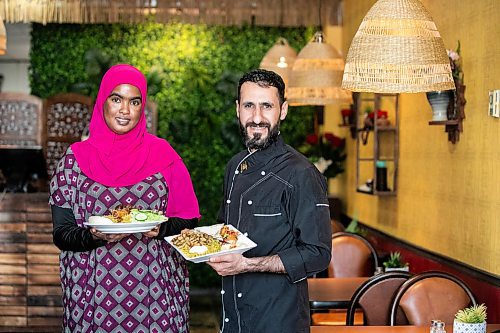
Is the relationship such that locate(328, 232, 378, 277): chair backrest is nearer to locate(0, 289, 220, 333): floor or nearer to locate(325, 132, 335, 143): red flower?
locate(325, 132, 335, 143): red flower

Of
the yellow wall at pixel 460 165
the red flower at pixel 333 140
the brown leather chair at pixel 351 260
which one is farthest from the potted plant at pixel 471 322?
the red flower at pixel 333 140

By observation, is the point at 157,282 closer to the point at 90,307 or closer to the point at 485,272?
the point at 90,307

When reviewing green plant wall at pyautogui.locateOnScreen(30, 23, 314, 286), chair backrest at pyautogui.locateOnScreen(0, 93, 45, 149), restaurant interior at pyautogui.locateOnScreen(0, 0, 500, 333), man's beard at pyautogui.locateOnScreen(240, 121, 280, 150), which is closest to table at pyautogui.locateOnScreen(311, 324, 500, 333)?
restaurant interior at pyautogui.locateOnScreen(0, 0, 500, 333)

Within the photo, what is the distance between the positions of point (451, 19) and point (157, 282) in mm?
2830

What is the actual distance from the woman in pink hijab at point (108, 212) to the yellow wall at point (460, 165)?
196 centimetres

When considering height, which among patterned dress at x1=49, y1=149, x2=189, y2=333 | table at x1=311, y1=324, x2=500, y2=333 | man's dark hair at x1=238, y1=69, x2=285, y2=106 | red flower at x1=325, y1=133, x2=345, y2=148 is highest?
man's dark hair at x1=238, y1=69, x2=285, y2=106

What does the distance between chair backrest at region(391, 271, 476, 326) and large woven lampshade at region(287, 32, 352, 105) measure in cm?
213

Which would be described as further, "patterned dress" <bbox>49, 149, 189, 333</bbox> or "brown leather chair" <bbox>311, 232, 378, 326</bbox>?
"brown leather chair" <bbox>311, 232, 378, 326</bbox>

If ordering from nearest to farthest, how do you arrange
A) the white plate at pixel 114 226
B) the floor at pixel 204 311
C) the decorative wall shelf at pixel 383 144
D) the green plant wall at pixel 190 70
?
the white plate at pixel 114 226, the decorative wall shelf at pixel 383 144, the floor at pixel 204 311, the green plant wall at pixel 190 70

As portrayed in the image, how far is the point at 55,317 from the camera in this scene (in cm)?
785

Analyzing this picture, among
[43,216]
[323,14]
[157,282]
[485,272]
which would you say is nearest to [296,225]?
[157,282]

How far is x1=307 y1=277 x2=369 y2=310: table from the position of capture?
4855 millimetres

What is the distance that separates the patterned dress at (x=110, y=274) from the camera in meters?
3.55

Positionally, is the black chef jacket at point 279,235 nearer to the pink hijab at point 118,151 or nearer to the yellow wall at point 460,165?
the pink hijab at point 118,151
